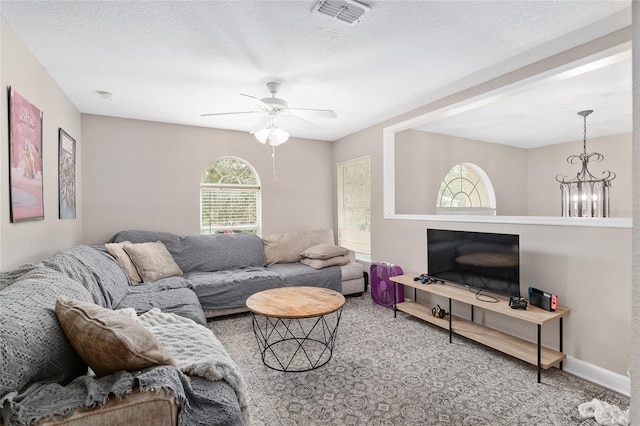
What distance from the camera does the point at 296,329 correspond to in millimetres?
3268

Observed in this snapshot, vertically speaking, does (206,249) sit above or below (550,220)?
below

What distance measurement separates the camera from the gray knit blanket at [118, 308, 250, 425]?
149 cm

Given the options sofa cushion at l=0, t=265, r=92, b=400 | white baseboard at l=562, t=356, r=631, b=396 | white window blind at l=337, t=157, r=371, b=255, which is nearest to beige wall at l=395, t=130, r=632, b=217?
white window blind at l=337, t=157, r=371, b=255

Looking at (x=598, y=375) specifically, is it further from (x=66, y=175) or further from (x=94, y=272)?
(x=66, y=175)

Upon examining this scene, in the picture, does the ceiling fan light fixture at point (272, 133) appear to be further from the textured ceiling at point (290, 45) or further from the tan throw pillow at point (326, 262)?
the tan throw pillow at point (326, 262)

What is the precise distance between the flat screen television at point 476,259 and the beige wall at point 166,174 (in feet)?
8.26

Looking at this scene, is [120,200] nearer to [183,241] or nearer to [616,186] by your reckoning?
[183,241]

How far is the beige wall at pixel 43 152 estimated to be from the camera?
78.0 inches

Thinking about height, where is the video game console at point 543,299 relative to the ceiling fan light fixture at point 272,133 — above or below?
below

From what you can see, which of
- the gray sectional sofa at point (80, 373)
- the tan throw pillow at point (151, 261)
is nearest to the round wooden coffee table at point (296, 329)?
the gray sectional sofa at point (80, 373)

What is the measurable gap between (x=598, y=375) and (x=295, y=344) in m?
2.33

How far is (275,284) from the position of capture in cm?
379

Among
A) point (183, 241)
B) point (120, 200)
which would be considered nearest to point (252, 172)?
point (183, 241)

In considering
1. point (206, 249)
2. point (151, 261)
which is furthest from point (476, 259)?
point (151, 261)
